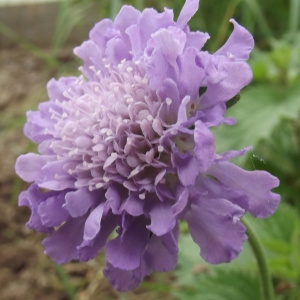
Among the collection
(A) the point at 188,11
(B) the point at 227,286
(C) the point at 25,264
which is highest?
(A) the point at 188,11

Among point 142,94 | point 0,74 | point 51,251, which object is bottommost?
point 0,74

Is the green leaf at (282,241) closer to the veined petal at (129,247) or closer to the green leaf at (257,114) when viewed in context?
the green leaf at (257,114)

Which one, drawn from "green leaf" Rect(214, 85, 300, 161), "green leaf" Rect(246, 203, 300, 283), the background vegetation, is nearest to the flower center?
the background vegetation

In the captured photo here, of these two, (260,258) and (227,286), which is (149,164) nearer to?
(260,258)

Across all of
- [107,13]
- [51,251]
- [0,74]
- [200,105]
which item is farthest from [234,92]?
[0,74]

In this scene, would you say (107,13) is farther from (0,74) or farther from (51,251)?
(51,251)

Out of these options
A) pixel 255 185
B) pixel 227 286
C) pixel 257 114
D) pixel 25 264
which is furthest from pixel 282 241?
pixel 25 264

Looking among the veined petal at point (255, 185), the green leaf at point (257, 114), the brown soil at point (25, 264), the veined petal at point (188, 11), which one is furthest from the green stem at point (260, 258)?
the brown soil at point (25, 264)
